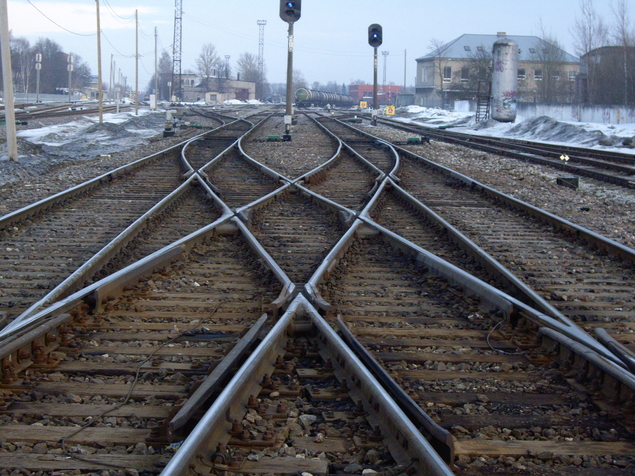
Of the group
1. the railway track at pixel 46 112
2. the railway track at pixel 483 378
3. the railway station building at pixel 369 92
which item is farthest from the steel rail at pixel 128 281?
the railway station building at pixel 369 92

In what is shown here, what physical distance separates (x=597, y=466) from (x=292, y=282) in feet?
9.62

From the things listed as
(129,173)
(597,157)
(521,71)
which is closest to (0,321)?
(129,173)

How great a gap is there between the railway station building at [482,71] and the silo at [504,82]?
16166 millimetres

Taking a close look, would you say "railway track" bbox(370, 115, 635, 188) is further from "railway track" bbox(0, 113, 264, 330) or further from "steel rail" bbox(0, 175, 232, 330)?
"steel rail" bbox(0, 175, 232, 330)

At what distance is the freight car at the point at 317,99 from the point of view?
76250 mm

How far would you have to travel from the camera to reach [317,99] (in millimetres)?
80375

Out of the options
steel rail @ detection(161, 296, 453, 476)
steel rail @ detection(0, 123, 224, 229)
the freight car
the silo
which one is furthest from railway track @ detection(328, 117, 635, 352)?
the freight car

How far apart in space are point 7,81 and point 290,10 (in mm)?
8674

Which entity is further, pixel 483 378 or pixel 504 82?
pixel 504 82

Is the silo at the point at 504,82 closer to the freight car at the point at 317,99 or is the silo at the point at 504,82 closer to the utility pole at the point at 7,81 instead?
the utility pole at the point at 7,81

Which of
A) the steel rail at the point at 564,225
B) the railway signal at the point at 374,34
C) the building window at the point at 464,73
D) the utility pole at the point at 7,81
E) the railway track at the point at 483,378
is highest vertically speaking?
the building window at the point at 464,73

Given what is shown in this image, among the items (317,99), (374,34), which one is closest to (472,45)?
(317,99)

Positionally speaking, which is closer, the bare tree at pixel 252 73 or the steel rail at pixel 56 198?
the steel rail at pixel 56 198

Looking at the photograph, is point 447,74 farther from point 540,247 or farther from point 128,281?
point 128,281
